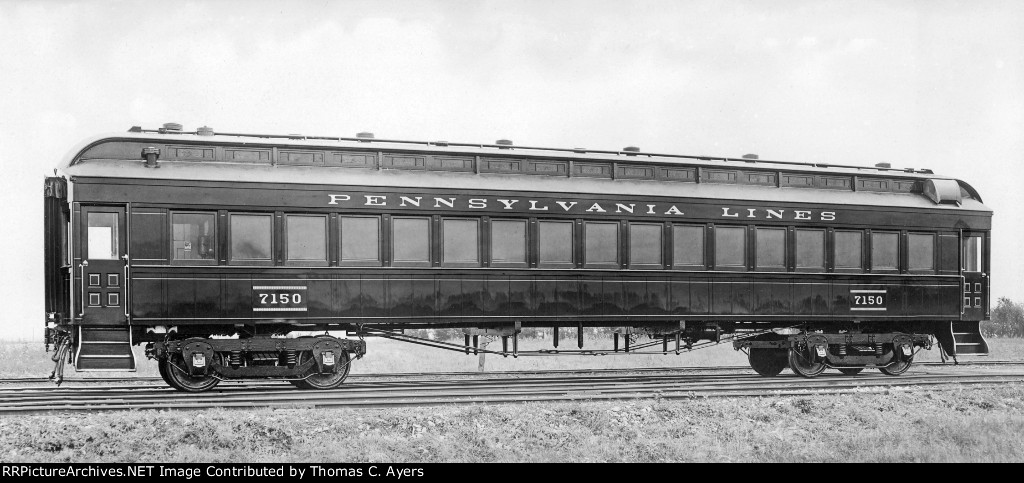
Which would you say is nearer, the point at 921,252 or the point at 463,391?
the point at 463,391

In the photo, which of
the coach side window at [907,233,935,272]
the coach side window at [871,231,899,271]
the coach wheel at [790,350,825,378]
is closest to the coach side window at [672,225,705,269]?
the coach wheel at [790,350,825,378]

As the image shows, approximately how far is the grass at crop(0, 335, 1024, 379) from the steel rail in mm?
5501

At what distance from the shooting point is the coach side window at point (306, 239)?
15.1m

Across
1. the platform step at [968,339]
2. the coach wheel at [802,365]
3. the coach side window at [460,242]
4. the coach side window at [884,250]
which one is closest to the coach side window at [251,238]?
the coach side window at [460,242]

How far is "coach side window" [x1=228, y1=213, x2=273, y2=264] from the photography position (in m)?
14.9

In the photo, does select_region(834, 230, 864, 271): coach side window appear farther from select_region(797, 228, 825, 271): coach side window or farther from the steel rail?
the steel rail

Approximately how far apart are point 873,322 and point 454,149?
872 cm

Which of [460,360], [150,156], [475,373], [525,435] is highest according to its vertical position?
[150,156]

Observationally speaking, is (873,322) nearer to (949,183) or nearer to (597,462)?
(949,183)

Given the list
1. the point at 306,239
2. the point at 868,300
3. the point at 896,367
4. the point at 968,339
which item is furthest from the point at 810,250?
the point at 306,239

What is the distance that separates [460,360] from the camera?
80.3ft

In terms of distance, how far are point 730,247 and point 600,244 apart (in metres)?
2.54

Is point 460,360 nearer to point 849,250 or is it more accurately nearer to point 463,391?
point 463,391

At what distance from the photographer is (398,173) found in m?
16.0
